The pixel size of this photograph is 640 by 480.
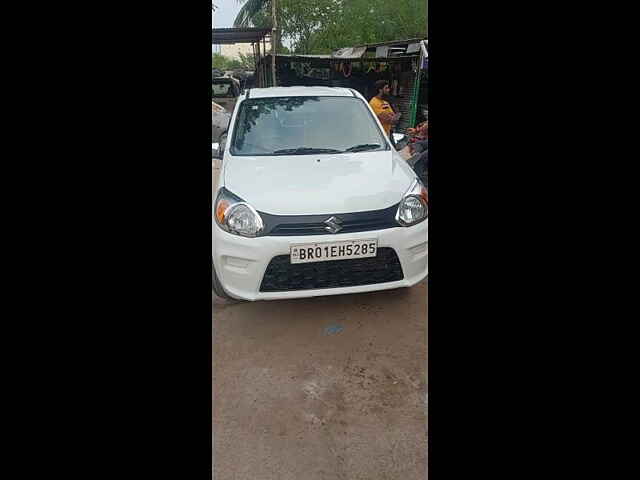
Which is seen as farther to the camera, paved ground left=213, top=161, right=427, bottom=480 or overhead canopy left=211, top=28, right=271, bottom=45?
overhead canopy left=211, top=28, right=271, bottom=45

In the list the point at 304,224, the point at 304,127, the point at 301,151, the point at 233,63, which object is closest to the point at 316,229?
the point at 304,224

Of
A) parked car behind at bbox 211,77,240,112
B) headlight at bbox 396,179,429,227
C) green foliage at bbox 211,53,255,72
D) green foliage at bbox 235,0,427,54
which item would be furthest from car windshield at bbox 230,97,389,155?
green foliage at bbox 211,53,255,72

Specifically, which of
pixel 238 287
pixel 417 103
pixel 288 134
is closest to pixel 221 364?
pixel 238 287

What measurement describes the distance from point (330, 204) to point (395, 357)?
3.17ft

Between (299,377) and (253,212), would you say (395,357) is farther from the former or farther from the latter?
(253,212)

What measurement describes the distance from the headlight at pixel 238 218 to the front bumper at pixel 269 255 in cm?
4

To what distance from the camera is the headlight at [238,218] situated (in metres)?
2.69

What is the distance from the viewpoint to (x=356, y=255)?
2703mm

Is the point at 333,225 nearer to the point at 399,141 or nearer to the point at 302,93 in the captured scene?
the point at 399,141

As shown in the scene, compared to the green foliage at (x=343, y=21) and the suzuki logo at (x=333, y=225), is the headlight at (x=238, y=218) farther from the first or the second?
the green foliage at (x=343, y=21)

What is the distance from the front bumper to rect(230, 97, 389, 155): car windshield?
1.02 metres

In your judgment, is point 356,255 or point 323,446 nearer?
point 323,446

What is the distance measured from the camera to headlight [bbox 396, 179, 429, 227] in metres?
2.83

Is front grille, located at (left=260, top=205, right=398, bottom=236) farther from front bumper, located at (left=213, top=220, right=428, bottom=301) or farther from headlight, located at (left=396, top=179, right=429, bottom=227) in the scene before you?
headlight, located at (left=396, top=179, right=429, bottom=227)
